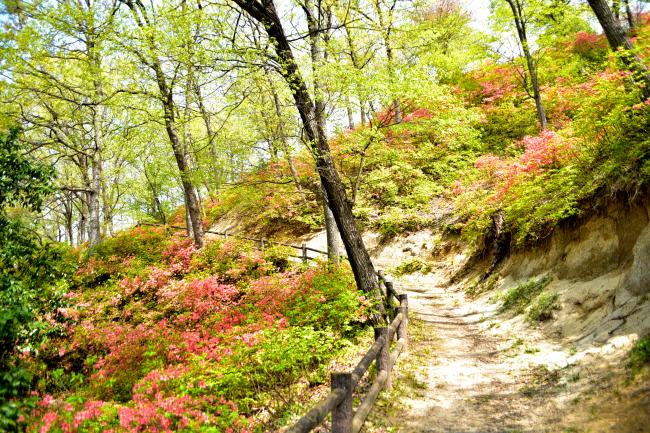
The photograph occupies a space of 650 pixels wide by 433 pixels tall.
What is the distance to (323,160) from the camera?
8320 millimetres

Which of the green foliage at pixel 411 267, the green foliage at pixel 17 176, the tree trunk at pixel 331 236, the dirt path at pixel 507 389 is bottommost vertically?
the dirt path at pixel 507 389

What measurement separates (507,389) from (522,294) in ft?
13.9

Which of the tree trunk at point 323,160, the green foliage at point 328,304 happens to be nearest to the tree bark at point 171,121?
the tree trunk at point 323,160

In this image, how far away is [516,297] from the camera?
9.28 metres

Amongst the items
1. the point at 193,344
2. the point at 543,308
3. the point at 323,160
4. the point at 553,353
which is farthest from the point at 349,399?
the point at 543,308

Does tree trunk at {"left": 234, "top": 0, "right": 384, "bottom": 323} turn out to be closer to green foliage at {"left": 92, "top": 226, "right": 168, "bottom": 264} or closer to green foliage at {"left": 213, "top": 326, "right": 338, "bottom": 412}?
green foliage at {"left": 213, "top": 326, "right": 338, "bottom": 412}

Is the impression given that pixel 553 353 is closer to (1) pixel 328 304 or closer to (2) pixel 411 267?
(1) pixel 328 304

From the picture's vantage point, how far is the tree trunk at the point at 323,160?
26.4 ft

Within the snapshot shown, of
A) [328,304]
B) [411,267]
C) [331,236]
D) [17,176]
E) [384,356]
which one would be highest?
[17,176]

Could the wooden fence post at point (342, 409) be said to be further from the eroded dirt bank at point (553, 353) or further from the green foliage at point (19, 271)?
the green foliage at point (19, 271)

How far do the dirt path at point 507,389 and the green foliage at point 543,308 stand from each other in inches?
12.5

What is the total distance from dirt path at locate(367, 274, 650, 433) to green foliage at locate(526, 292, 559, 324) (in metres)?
0.32

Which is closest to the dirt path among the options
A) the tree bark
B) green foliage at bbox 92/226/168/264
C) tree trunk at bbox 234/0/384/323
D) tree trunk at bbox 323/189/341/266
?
tree trunk at bbox 234/0/384/323

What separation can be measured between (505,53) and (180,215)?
2867 cm
